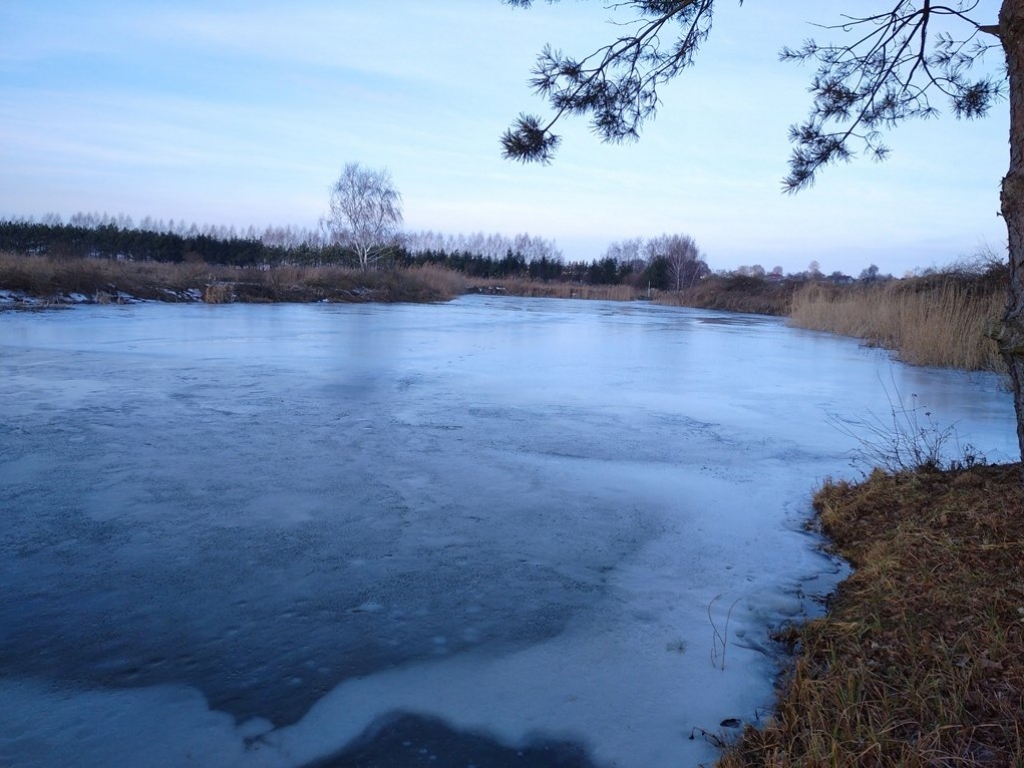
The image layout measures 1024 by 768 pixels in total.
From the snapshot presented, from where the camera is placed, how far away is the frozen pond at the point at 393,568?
7.23 feet

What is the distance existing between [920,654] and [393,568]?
6.62ft

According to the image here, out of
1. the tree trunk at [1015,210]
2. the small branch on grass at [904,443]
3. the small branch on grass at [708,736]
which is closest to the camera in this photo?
the small branch on grass at [708,736]

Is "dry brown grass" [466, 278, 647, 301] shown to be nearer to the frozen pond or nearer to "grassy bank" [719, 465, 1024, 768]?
the frozen pond

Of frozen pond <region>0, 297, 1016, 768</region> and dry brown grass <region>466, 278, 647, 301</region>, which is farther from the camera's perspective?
dry brown grass <region>466, 278, 647, 301</region>

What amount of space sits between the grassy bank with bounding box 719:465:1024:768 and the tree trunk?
540 millimetres

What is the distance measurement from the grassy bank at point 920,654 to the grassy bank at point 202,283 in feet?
69.0

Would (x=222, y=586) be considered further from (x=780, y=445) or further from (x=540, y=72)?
(x=780, y=445)

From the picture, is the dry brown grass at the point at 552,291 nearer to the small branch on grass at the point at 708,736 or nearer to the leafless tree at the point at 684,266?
the leafless tree at the point at 684,266

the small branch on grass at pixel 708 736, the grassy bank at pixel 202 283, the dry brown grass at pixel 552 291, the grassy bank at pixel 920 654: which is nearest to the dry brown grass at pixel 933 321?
the grassy bank at pixel 920 654

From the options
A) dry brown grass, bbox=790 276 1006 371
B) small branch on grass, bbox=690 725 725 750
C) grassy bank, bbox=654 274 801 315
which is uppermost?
grassy bank, bbox=654 274 801 315

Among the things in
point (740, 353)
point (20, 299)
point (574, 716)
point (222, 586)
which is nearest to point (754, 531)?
point (574, 716)

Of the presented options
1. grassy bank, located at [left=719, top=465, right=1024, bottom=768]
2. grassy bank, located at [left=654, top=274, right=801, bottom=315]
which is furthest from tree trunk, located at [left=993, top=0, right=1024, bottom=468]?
grassy bank, located at [left=654, top=274, right=801, bottom=315]

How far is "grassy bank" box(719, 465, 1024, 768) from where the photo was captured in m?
1.90

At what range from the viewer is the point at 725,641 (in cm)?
277
